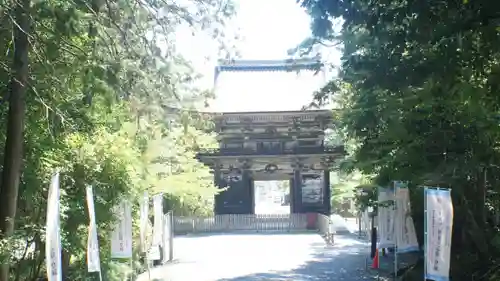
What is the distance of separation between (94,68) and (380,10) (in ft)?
11.1

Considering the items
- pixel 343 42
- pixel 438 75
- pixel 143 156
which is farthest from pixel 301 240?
pixel 438 75

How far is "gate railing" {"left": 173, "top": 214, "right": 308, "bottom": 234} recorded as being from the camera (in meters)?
26.1

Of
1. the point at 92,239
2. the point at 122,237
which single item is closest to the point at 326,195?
the point at 122,237

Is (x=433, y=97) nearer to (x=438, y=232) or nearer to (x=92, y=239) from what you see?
(x=438, y=232)

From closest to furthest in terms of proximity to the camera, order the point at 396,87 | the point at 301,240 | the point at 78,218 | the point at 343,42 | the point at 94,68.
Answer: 1. the point at 94,68
2. the point at 396,87
3. the point at 78,218
4. the point at 343,42
5. the point at 301,240

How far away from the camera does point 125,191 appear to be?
971 centimetres

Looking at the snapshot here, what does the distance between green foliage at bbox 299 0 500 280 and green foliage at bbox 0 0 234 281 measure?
2.33m

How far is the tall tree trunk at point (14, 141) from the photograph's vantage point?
22.5ft

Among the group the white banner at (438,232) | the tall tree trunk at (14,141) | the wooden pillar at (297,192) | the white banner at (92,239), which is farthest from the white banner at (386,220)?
the wooden pillar at (297,192)

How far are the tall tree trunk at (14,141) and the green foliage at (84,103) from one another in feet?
0.23

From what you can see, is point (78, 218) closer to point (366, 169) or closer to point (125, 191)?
point (125, 191)

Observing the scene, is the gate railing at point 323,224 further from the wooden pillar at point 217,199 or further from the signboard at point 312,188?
the wooden pillar at point 217,199

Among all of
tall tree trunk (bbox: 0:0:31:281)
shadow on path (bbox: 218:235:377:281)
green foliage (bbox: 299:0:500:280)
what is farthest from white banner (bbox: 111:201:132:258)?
green foliage (bbox: 299:0:500:280)

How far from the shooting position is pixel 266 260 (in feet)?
53.5
